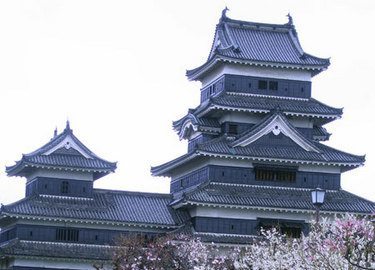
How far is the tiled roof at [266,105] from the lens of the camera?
64.0 metres

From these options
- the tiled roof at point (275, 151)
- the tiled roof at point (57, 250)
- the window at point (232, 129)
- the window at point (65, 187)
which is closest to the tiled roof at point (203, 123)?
the window at point (232, 129)

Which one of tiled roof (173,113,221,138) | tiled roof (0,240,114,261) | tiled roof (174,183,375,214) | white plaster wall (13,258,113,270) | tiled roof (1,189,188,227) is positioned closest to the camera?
tiled roof (0,240,114,261)

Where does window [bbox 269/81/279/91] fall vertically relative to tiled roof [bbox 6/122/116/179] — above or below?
above

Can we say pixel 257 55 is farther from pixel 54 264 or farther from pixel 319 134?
pixel 54 264

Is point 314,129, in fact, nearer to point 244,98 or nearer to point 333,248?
point 244,98

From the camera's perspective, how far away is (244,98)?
6556 cm

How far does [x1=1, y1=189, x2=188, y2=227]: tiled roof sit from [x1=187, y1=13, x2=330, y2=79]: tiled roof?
1007 cm

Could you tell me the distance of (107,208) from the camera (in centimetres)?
6322

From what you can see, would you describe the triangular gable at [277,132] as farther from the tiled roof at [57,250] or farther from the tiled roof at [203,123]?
the tiled roof at [57,250]

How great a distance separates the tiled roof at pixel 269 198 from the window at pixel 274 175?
618mm

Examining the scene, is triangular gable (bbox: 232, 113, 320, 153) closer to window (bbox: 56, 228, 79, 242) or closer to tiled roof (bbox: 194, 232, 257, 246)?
tiled roof (bbox: 194, 232, 257, 246)

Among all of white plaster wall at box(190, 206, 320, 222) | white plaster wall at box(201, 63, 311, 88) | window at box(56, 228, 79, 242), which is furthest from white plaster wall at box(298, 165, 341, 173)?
window at box(56, 228, 79, 242)

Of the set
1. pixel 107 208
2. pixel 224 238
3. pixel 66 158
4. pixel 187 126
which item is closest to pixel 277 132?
pixel 187 126

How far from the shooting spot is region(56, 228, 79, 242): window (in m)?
61.7
